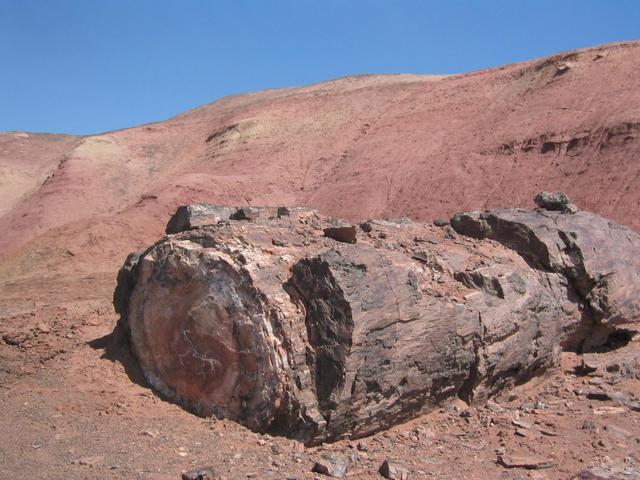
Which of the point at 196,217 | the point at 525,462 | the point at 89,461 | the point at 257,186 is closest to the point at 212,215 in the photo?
the point at 196,217

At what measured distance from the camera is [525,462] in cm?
459

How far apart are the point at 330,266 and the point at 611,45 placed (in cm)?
1882

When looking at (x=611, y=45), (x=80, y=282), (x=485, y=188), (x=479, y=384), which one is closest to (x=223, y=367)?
(x=479, y=384)

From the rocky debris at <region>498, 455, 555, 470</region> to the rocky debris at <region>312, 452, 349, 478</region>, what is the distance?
1120 millimetres

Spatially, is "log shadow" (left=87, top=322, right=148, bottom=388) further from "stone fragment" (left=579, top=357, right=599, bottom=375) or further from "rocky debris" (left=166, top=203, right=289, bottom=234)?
"stone fragment" (left=579, top=357, right=599, bottom=375)

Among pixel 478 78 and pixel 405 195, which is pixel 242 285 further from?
pixel 478 78

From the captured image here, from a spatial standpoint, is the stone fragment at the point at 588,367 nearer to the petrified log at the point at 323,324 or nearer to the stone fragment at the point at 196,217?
the petrified log at the point at 323,324

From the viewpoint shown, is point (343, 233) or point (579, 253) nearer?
point (343, 233)

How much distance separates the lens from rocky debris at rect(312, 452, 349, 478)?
4223mm

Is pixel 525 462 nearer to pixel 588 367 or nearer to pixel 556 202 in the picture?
pixel 588 367

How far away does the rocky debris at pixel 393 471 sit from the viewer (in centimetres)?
425

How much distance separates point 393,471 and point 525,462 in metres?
0.99

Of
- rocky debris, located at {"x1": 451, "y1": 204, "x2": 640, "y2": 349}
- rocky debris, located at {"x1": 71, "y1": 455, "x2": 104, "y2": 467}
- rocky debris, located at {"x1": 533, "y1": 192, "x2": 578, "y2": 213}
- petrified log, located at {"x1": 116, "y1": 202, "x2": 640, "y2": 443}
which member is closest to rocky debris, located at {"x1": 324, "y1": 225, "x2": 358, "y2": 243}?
petrified log, located at {"x1": 116, "y1": 202, "x2": 640, "y2": 443}

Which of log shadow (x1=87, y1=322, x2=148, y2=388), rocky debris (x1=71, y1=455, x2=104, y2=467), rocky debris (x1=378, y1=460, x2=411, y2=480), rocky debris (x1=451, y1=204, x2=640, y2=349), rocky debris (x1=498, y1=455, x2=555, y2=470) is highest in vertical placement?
rocky debris (x1=451, y1=204, x2=640, y2=349)
